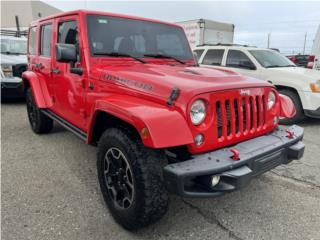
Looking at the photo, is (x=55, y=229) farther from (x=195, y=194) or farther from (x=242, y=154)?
(x=242, y=154)

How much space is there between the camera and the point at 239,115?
7.90 ft

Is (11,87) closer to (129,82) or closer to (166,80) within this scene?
(129,82)

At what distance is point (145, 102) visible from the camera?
93.3 inches

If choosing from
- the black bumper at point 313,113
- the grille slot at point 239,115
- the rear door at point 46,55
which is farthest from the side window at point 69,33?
the black bumper at point 313,113

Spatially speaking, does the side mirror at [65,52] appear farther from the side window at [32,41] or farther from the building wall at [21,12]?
the building wall at [21,12]

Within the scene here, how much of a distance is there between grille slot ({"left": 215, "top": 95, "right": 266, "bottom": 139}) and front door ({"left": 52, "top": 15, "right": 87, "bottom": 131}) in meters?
1.64

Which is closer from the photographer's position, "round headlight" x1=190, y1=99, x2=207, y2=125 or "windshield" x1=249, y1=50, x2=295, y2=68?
"round headlight" x1=190, y1=99, x2=207, y2=125

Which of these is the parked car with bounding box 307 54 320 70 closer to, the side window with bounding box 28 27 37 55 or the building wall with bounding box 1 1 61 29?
the side window with bounding box 28 27 37 55

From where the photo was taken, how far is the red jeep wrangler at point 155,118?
2.05m

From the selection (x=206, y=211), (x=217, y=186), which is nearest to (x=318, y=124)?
(x=206, y=211)

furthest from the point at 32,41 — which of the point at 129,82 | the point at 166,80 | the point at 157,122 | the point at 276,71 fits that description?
the point at 276,71

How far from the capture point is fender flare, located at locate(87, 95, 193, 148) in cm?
195

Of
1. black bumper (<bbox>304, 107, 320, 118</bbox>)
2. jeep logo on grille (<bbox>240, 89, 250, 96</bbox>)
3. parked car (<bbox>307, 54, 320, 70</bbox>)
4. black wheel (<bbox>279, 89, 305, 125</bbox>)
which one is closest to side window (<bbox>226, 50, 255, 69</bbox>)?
black wheel (<bbox>279, 89, 305, 125</bbox>)

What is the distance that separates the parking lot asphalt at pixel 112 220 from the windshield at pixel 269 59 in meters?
3.25
